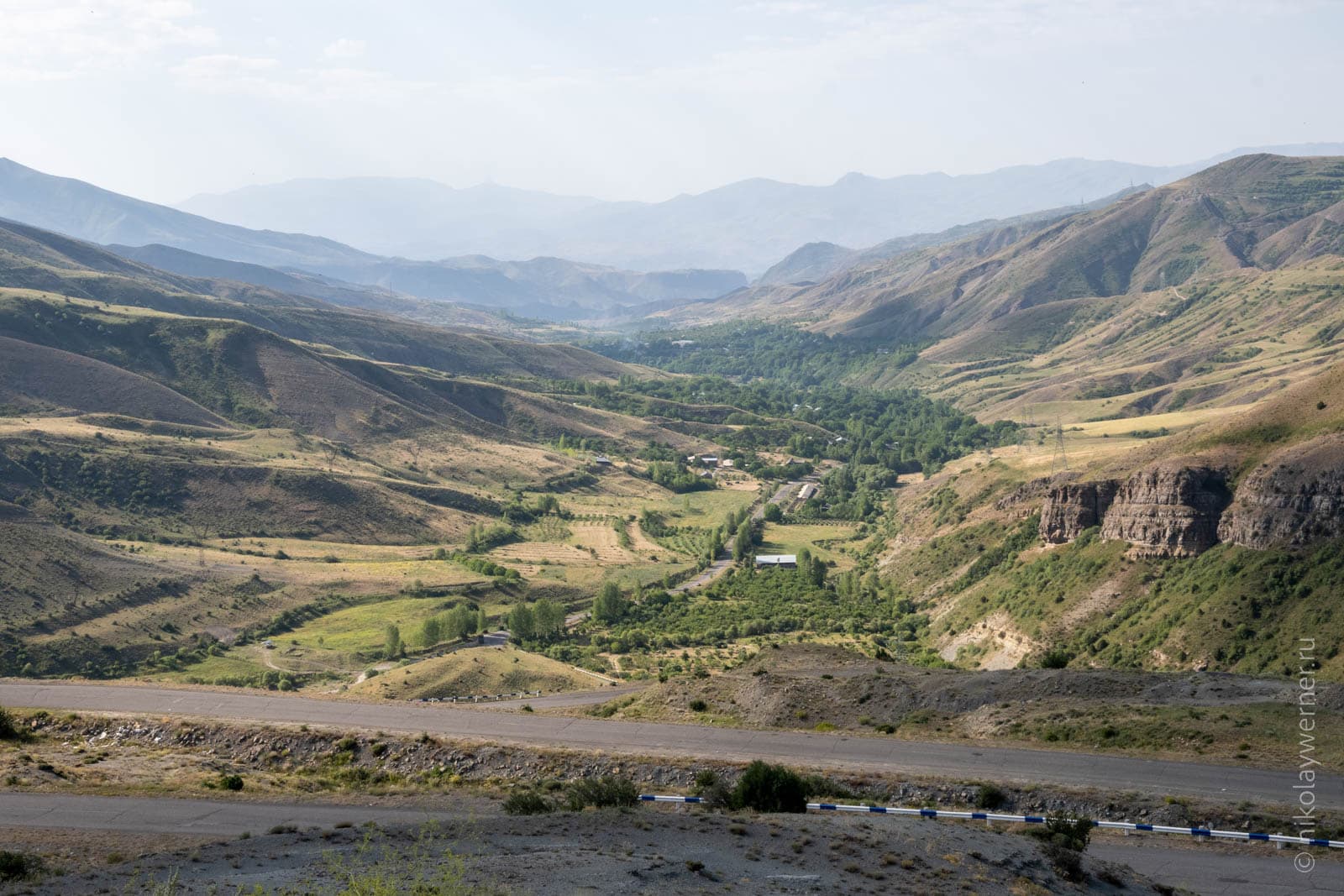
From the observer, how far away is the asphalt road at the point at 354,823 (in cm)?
2473

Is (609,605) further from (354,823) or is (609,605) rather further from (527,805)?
(527,805)

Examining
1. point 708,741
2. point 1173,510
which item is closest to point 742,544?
point 1173,510

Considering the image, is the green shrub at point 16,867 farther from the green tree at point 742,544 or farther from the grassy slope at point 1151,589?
the green tree at point 742,544

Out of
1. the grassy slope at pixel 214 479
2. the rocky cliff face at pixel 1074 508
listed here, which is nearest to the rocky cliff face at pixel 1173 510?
the rocky cliff face at pixel 1074 508

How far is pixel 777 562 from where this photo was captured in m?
118

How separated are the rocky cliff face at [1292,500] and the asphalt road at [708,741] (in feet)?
115

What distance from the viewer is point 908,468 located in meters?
175

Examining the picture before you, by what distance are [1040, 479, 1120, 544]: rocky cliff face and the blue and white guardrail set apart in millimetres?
53586

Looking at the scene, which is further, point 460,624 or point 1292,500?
point 460,624

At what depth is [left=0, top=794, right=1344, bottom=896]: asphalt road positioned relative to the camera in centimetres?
2473

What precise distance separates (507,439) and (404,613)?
92563mm

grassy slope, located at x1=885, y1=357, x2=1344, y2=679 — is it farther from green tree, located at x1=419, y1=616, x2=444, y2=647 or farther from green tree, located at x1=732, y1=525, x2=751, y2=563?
green tree, located at x1=419, y1=616, x2=444, y2=647

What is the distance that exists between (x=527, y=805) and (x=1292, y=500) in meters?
55.0

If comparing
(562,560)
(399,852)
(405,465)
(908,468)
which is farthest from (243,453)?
(399,852)
